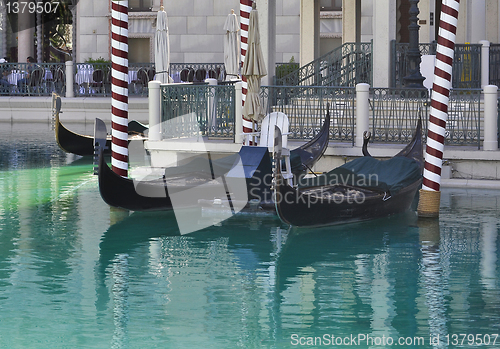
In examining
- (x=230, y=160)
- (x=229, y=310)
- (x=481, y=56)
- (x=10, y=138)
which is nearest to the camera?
(x=229, y=310)

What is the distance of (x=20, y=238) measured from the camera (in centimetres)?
828

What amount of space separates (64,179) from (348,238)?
225 inches

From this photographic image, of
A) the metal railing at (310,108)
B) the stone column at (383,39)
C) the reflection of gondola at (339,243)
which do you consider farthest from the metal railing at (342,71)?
the reflection of gondola at (339,243)

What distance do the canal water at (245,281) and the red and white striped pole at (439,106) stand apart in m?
0.29

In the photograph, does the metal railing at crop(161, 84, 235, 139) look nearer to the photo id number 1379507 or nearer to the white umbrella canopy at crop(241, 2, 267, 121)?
the white umbrella canopy at crop(241, 2, 267, 121)

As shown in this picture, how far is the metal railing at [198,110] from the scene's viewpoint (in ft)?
40.1

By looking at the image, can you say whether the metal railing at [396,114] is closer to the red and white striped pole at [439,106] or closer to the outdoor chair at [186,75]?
the red and white striped pole at [439,106]

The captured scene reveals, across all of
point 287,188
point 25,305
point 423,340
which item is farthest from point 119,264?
point 423,340

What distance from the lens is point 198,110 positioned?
40.4ft

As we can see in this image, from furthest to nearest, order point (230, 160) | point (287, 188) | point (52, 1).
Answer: point (52, 1), point (230, 160), point (287, 188)

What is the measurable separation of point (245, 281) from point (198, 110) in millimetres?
6060

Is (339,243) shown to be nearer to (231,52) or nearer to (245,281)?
(245,281)

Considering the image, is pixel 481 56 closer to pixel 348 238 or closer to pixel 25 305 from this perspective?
pixel 348 238

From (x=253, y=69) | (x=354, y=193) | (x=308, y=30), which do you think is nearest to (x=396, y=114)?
(x=253, y=69)
